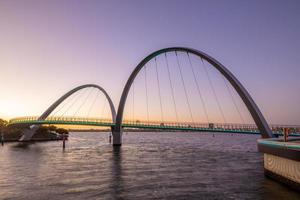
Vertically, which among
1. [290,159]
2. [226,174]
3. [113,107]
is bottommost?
[226,174]

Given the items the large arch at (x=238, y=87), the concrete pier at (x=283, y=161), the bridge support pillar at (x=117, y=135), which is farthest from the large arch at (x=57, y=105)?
the concrete pier at (x=283, y=161)

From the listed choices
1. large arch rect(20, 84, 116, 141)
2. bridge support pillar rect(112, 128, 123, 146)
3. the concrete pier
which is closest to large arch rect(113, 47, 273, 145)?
bridge support pillar rect(112, 128, 123, 146)

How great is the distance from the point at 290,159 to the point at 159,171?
13233 mm

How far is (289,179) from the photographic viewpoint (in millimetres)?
16594

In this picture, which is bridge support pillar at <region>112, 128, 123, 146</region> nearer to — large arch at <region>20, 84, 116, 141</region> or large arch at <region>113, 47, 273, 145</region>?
large arch at <region>20, 84, 116, 141</region>

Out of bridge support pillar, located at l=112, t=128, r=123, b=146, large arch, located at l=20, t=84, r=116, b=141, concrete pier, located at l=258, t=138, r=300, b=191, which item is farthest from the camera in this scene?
large arch, located at l=20, t=84, r=116, b=141

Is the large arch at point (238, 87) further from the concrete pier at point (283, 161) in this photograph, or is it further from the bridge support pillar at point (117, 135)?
the concrete pier at point (283, 161)

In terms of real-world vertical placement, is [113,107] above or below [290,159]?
above

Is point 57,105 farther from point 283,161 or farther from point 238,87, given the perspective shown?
point 283,161

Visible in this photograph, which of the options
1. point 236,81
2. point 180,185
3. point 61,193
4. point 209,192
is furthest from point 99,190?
point 236,81

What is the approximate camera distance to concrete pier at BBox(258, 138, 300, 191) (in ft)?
50.1

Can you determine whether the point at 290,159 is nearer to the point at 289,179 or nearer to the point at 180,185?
the point at 289,179

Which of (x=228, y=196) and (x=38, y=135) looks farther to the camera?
(x=38, y=135)

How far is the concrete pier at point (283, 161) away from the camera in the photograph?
15.3 metres
